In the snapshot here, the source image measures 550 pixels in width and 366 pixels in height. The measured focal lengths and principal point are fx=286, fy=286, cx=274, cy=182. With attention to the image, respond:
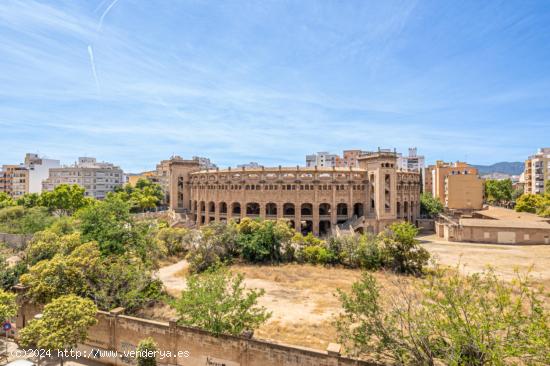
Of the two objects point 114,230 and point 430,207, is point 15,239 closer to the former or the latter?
point 114,230

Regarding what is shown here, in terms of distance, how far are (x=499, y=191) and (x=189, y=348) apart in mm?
94728

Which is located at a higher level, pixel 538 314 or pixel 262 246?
pixel 538 314

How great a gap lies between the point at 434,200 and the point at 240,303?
194ft

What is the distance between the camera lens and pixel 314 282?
85.5ft

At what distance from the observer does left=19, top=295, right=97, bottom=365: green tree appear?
1261 cm

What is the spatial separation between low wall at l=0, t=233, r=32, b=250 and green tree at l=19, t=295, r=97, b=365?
1190 inches

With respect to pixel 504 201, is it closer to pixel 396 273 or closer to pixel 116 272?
pixel 396 273

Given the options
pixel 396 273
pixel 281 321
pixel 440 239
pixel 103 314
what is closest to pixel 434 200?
pixel 440 239

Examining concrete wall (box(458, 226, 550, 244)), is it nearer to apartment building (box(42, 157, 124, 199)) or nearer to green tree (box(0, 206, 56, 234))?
green tree (box(0, 206, 56, 234))

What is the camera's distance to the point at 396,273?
27859 mm

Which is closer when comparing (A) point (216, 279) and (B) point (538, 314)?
(B) point (538, 314)

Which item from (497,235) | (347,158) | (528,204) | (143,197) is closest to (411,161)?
(347,158)

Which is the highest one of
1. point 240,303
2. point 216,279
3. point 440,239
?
point 216,279

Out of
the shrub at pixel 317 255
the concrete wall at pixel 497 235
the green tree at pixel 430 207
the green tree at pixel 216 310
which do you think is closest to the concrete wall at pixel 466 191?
the green tree at pixel 430 207
